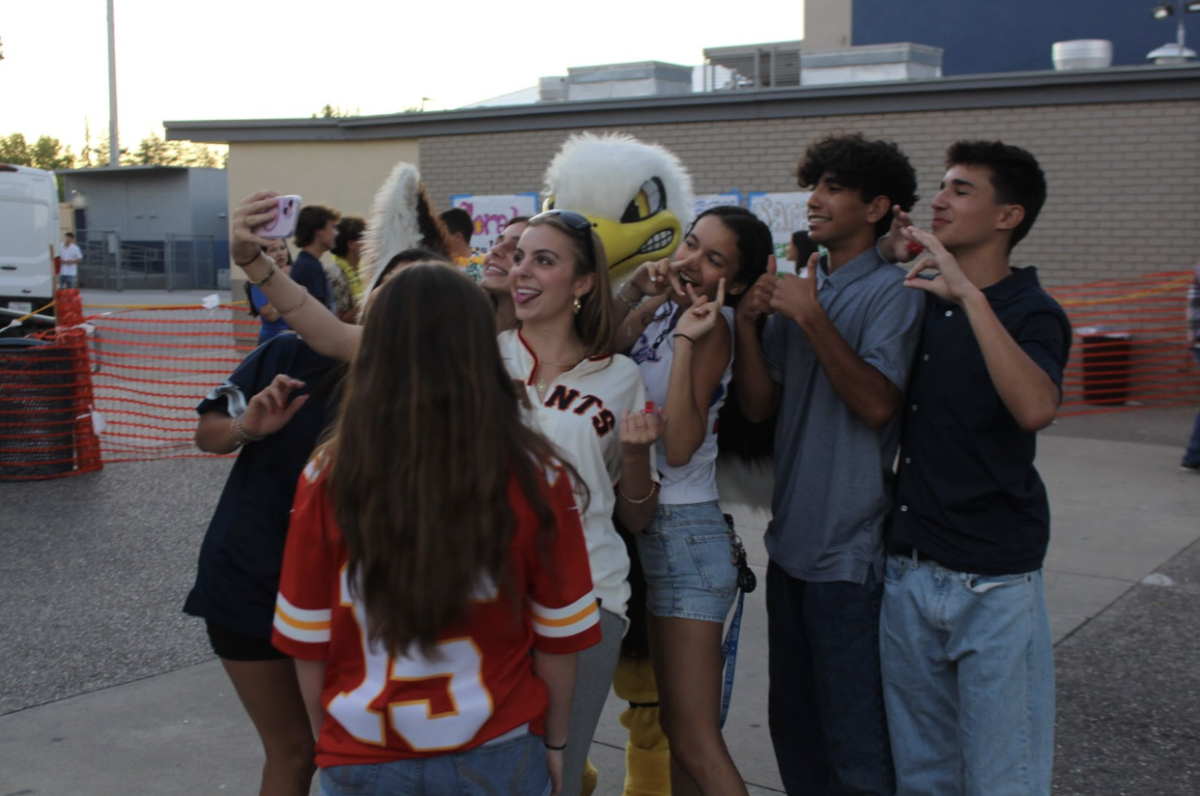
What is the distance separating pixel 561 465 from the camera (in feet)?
6.95

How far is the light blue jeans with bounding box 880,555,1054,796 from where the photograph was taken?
2.62 meters

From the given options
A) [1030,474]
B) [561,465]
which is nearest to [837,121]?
[1030,474]

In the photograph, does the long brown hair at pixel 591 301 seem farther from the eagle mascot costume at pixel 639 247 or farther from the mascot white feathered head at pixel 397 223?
the mascot white feathered head at pixel 397 223

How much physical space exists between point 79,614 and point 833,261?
4042 mm

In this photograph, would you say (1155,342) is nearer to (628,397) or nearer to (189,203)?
(628,397)

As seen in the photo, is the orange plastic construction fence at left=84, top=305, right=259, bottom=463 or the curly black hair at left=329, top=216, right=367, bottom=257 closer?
the curly black hair at left=329, top=216, right=367, bottom=257

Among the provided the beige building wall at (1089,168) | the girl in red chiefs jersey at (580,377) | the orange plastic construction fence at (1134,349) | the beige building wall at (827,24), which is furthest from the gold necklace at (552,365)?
the beige building wall at (827,24)

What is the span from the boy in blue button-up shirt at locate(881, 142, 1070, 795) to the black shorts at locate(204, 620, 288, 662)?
4.94ft

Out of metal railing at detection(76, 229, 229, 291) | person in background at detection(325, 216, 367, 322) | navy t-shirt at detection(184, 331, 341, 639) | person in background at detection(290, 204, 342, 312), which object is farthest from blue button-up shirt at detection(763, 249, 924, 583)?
metal railing at detection(76, 229, 229, 291)

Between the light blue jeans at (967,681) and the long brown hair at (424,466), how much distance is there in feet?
3.79

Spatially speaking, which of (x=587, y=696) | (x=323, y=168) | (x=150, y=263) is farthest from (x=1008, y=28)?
(x=150, y=263)

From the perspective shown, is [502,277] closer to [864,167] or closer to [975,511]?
[864,167]

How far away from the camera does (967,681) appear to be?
2.67 metres

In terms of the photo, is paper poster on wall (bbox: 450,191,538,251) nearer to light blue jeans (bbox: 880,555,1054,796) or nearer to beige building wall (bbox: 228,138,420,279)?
beige building wall (bbox: 228,138,420,279)
